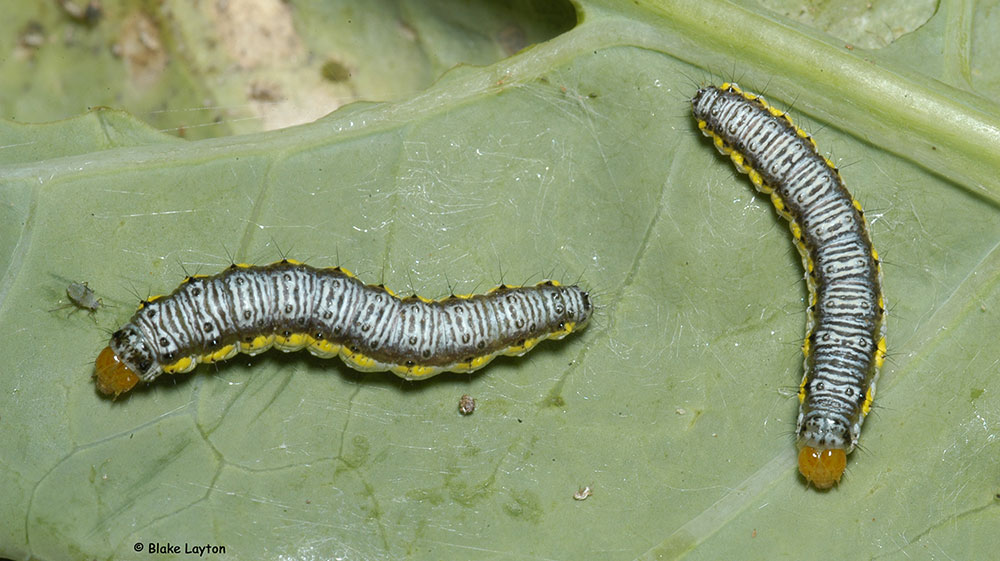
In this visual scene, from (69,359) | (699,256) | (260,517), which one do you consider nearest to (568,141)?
(699,256)

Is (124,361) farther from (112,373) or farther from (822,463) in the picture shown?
(822,463)

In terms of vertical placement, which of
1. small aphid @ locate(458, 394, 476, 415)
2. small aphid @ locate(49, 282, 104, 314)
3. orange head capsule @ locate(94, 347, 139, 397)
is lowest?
small aphid @ locate(458, 394, 476, 415)

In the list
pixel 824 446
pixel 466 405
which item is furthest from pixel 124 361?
pixel 824 446

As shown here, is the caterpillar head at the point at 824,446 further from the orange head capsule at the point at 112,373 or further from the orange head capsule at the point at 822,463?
the orange head capsule at the point at 112,373

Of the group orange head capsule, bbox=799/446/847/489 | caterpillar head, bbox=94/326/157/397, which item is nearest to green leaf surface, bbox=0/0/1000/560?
orange head capsule, bbox=799/446/847/489

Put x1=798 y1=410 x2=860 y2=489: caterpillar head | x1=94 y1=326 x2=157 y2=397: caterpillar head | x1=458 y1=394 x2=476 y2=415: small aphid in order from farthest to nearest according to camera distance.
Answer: x1=458 y1=394 x2=476 y2=415: small aphid < x1=798 y1=410 x2=860 y2=489: caterpillar head < x1=94 y1=326 x2=157 y2=397: caterpillar head

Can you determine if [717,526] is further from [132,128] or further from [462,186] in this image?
[132,128]

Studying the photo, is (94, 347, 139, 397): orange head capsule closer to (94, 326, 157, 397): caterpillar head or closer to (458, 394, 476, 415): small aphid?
(94, 326, 157, 397): caterpillar head
